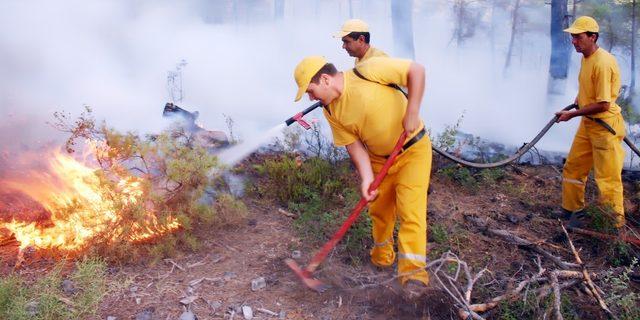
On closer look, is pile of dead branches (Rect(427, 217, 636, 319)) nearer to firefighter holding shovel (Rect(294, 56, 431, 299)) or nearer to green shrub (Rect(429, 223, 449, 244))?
firefighter holding shovel (Rect(294, 56, 431, 299))

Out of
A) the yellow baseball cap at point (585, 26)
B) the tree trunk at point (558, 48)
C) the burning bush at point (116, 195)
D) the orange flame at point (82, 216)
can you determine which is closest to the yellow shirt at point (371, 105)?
the burning bush at point (116, 195)

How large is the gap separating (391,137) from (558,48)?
773 cm

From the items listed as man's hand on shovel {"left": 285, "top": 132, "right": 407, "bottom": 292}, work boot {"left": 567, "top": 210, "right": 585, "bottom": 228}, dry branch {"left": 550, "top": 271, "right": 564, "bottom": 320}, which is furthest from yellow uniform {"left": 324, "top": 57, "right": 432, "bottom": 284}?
work boot {"left": 567, "top": 210, "right": 585, "bottom": 228}

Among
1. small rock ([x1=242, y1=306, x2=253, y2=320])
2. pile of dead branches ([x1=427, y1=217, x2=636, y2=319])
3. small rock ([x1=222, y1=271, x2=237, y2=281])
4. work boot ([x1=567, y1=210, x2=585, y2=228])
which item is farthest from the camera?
work boot ([x1=567, y1=210, x2=585, y2=228])

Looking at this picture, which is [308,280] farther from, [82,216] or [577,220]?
[577,220]

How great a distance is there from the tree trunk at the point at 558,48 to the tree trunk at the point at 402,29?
2.78 m

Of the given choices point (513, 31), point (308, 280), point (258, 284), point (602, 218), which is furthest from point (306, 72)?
point (513, 31)

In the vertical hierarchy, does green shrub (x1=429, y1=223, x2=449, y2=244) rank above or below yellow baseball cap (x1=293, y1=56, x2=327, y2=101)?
below

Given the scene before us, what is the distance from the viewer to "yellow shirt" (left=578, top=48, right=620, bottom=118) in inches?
173

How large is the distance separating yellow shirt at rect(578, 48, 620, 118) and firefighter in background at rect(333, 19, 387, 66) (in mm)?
1971

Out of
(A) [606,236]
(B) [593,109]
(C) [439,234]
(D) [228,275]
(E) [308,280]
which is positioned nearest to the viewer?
(E) [308,280]

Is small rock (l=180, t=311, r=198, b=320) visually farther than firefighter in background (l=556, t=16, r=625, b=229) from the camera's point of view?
No

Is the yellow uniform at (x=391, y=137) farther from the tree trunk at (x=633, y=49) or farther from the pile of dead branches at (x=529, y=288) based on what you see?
→ the tree trunk at (x=633, y=49)

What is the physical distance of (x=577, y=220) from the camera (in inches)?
192
